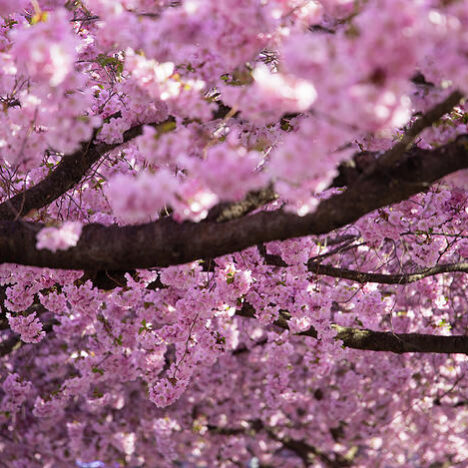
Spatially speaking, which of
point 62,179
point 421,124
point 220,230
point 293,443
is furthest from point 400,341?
point 293,443

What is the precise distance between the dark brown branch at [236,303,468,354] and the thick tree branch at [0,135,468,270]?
255 centimetres

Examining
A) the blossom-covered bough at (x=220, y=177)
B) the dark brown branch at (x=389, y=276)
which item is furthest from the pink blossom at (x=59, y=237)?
the dark brown branch at (x=389, y=276)

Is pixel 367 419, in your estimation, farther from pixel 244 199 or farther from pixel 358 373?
pixel 244 199

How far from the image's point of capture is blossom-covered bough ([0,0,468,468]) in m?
2.23

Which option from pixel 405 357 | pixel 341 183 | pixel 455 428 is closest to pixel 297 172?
pixel 341 183

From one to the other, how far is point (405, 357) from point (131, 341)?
5852 mm

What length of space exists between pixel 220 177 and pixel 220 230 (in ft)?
2.25

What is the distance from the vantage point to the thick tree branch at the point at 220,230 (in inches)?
114

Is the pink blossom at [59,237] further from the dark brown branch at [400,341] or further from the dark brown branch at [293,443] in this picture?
the dark brown branch at [293,443]

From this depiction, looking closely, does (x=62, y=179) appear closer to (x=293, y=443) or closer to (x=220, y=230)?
(x=220, y=230)

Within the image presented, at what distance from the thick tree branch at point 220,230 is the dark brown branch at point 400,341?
8.37 ft

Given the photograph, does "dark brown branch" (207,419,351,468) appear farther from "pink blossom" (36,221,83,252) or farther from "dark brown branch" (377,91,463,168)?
"dark brown branch" (377,91,463,168)

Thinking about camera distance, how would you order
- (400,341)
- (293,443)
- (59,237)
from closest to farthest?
(59,237), (400,341), (293,443)

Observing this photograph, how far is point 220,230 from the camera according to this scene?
314 cm
